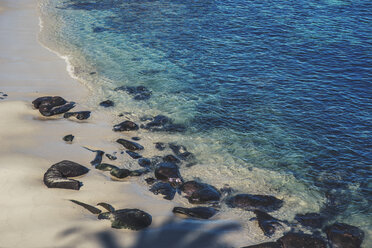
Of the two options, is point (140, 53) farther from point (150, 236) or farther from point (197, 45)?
point (150, 236)

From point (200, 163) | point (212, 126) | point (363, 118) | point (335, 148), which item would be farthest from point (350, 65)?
point (200, 163)

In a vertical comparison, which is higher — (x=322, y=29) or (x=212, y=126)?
(x=322, y=29)

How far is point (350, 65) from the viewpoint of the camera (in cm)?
2495

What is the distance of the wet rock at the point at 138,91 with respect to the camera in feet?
72.8

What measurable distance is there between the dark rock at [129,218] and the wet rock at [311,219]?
16.9ft

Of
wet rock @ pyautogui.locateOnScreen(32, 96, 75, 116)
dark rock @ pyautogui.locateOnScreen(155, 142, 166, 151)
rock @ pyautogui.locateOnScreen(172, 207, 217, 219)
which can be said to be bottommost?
dark rock @ pyautogui.locateOnScreen(155, 142, 166, 151)

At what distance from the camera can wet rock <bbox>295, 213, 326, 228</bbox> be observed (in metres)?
13.4

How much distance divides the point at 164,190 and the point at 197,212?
174 cm

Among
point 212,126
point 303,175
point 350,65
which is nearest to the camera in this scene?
point 303,175

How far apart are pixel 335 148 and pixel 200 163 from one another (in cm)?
617

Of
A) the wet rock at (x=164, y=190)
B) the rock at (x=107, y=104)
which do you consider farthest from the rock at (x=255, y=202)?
the rock at (x=107, y=104)

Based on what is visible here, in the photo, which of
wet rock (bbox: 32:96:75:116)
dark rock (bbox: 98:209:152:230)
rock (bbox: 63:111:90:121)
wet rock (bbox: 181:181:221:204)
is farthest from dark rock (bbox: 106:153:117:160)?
wet rock (bbox: 32:96:75:116)

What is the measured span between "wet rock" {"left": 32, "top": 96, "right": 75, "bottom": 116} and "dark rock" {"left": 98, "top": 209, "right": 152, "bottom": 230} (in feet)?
Result: 28.2

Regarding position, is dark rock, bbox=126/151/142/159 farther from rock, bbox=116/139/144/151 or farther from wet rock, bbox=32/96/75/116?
wet rock, bbox=32/96/75/116
